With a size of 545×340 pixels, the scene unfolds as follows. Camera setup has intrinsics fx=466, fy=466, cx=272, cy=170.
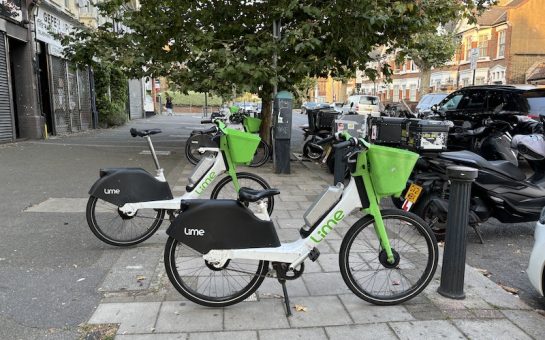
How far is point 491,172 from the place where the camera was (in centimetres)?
500

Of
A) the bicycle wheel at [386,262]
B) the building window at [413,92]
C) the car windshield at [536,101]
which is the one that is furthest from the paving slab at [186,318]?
the building window at [413,92]

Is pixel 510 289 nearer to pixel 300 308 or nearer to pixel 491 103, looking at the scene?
pixel 300 308

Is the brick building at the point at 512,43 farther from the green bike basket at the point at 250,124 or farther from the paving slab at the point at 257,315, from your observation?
the paving slab at the point at 257,315

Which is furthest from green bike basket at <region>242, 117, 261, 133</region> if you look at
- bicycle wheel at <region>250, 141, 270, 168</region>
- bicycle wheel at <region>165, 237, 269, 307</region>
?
bicycle wheel at <region>165, 237, 269, 307</region>

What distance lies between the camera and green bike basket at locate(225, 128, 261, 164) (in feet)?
16.5

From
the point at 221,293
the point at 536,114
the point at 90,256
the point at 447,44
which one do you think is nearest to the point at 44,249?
the point at 90,256

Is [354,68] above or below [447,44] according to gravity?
below

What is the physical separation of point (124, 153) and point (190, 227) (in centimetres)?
899

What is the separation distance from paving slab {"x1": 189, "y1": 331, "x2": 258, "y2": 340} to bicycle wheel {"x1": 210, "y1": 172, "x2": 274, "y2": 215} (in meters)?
2.46

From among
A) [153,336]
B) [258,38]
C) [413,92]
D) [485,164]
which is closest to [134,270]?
[153,336]

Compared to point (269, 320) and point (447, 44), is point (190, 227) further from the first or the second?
point (447, 44)

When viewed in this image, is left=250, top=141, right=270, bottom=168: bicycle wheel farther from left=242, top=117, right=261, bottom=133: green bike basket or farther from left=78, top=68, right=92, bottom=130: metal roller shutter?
left=78, top=68, right=92, bottom=130: metal roller shutter

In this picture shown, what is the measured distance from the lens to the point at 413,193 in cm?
500

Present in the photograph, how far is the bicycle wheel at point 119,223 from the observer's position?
449cm
